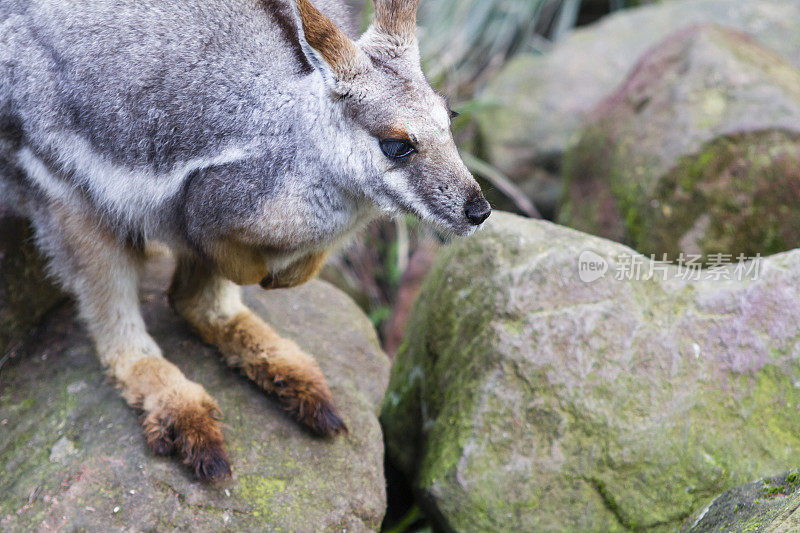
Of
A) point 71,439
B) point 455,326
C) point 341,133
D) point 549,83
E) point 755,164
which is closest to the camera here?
point 341,133

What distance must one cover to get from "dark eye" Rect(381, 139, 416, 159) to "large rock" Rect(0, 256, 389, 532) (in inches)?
59.6

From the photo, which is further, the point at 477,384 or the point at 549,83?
the point at 549,83

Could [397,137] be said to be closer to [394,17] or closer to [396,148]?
[396,148]

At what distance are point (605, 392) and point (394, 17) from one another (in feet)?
6.66

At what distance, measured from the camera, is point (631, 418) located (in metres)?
3.88

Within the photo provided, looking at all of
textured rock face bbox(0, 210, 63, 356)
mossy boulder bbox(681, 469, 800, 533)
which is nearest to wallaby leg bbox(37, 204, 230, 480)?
textured rock face bbox(0, 210, 63, 356)

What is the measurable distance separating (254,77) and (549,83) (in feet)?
17.4

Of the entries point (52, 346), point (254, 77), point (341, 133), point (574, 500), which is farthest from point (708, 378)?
point (52, 346)

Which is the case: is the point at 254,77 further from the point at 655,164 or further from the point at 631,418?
the point at 655,164

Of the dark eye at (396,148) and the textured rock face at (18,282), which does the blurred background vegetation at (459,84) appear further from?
the dark eye at (396,148)

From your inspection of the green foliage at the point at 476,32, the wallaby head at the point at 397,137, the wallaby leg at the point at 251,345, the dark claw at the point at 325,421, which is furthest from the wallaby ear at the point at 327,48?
the green foliage at the point at 476,32

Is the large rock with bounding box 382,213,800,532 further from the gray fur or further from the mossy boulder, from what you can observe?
the gray fur

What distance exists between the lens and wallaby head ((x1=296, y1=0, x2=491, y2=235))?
327cm

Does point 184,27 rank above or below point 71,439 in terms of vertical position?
above
